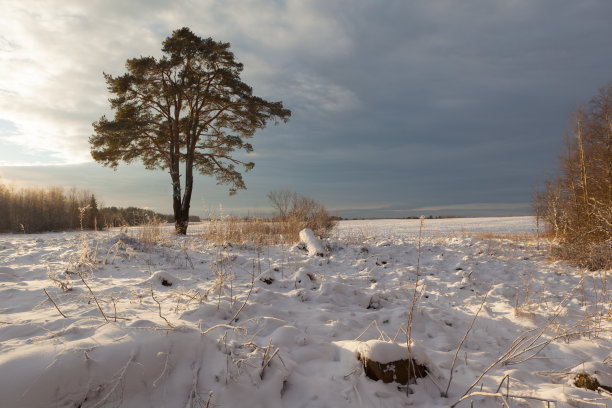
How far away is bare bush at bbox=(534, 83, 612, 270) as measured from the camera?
7773 mm

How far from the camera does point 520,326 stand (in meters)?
4.12

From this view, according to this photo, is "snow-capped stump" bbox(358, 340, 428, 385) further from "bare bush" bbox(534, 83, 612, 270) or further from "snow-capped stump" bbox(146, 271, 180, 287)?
"bare bush" bbox(534, 83, 612, 270)

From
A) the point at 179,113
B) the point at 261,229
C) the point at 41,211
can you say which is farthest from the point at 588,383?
the point at 41,211

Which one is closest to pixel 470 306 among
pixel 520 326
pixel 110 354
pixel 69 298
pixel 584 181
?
pixel 520 326

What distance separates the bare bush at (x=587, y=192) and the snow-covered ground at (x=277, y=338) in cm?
136

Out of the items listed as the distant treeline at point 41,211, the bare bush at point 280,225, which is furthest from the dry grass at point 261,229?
the distant treeline at point 41,211

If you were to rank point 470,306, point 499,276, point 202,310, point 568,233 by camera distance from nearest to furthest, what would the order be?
point 202,310
point 470,306
point 499,276
point 568,233

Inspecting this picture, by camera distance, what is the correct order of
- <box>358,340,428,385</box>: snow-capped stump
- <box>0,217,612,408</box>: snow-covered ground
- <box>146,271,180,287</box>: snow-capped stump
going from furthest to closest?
<box>146,271,180,287</box>: snow-capped stump < <box>358,340,428,385</box>: snow-capped stump < <box>0,217,612,408</box>: snow-covered ground

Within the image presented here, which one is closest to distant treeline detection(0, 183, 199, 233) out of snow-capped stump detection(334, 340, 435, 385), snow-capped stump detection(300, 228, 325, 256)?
snow-capped stump detection(300, 228, 325, 256)

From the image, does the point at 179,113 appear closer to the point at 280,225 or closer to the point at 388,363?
the point at 280,225

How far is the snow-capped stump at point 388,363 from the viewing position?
228 cm

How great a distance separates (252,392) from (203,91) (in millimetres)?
16543

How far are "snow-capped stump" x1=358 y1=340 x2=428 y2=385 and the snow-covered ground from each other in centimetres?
2

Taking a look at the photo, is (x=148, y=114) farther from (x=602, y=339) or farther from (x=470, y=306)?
(x=602, y=339)
